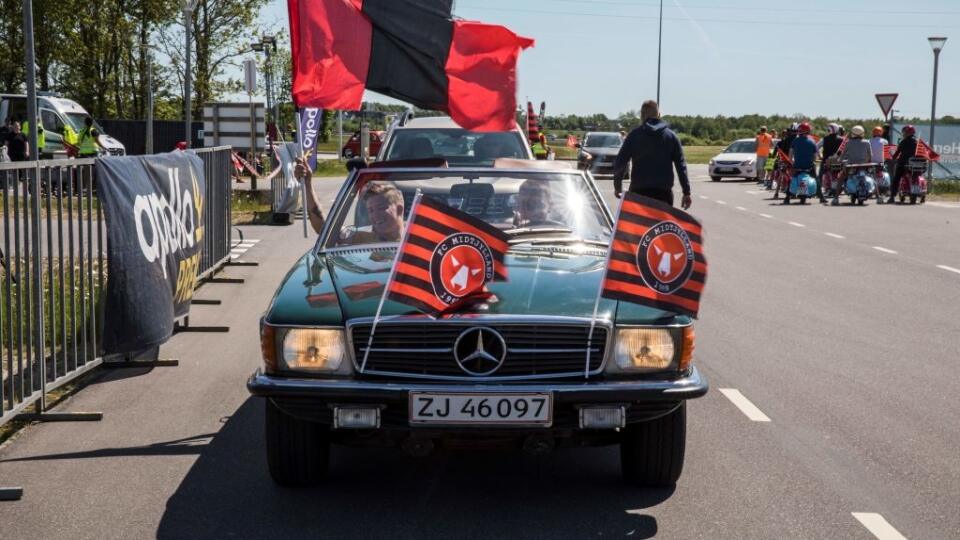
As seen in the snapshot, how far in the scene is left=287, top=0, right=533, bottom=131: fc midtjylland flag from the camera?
27.9 ft

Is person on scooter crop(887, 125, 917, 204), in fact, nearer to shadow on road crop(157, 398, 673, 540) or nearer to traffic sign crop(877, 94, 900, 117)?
traffic sign crop(877, 94, 900, 117)

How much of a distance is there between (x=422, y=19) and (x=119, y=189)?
8.07ft

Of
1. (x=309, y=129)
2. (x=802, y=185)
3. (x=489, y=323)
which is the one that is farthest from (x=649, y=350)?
(x=802, y=185)

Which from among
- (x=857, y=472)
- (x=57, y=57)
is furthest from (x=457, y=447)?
(x=57, y=57)

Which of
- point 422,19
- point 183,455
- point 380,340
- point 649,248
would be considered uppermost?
point 422,19

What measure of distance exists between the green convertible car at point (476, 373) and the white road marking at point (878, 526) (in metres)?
0.82

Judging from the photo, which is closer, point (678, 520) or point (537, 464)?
point (678, 520)

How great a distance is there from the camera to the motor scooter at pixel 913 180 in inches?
1204

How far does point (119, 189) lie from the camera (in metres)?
8.10

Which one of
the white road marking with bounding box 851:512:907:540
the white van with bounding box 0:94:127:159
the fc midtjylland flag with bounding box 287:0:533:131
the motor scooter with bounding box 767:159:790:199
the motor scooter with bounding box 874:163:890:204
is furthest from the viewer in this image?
the white van with bounding box 0:94:127:159

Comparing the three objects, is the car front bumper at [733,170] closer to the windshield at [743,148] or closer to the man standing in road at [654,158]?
the windshield at [743,148]

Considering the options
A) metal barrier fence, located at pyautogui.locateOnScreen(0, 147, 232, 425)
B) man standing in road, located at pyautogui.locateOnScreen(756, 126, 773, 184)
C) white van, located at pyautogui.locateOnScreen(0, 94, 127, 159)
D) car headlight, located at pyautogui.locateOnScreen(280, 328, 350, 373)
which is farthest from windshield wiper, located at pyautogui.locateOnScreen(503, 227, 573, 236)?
man standing in road, located at pyautogui.locateOnScreen(756, 126, 773, 184)

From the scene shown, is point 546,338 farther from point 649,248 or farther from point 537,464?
point 537,464

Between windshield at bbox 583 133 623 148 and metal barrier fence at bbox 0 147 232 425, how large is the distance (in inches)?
1520
